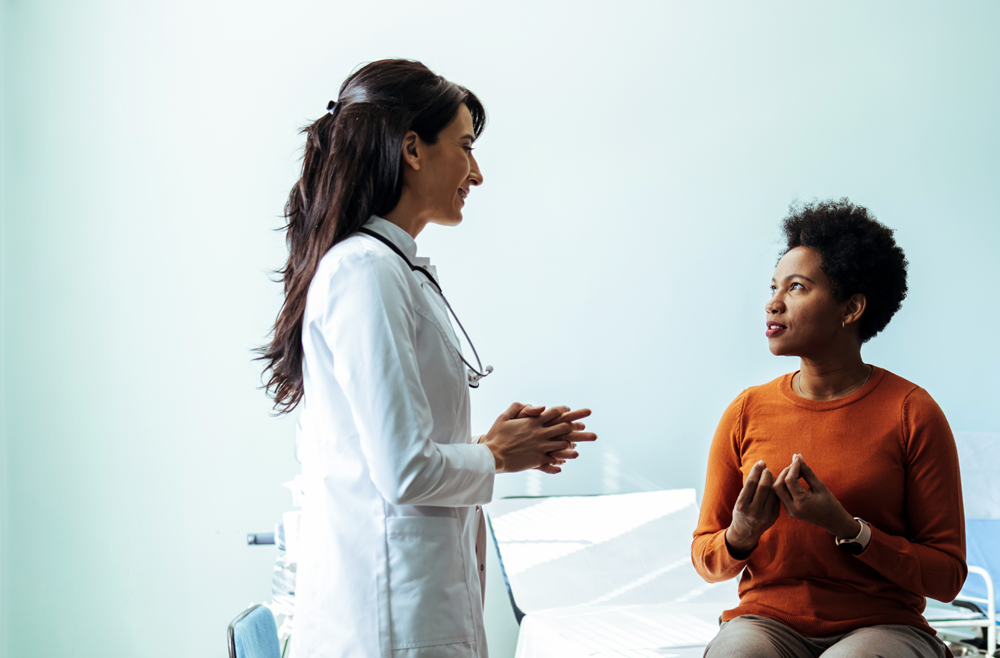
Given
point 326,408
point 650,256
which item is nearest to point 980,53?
point 650,256

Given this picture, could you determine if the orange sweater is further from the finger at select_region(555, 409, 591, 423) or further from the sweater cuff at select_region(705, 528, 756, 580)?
the finger at select_region(555, 409, 591, 423)

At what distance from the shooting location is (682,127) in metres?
3.33

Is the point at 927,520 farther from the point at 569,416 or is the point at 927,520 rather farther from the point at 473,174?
the point at 473,174

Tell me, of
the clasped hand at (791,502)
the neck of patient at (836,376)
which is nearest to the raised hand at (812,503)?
the clasped hand at (791,502)

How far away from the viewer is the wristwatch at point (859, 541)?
1.30 meters

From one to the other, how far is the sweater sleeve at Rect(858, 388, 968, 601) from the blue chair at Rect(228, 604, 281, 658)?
3.82 feet

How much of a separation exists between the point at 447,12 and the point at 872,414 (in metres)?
2.62

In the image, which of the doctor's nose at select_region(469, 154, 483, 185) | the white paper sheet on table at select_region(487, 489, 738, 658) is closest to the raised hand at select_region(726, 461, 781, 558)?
the doctor's nose at select_region(469, 154, 483, 185)

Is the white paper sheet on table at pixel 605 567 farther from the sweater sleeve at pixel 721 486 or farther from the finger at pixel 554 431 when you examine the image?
the finger at pixel 554 431

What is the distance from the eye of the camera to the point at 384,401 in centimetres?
95

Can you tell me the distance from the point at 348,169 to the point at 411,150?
11cm

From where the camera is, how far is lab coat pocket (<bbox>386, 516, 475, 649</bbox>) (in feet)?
3.26

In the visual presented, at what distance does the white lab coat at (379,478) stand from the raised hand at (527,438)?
2.2 inches

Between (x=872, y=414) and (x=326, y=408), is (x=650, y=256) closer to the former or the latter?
(x=872, y=414)
